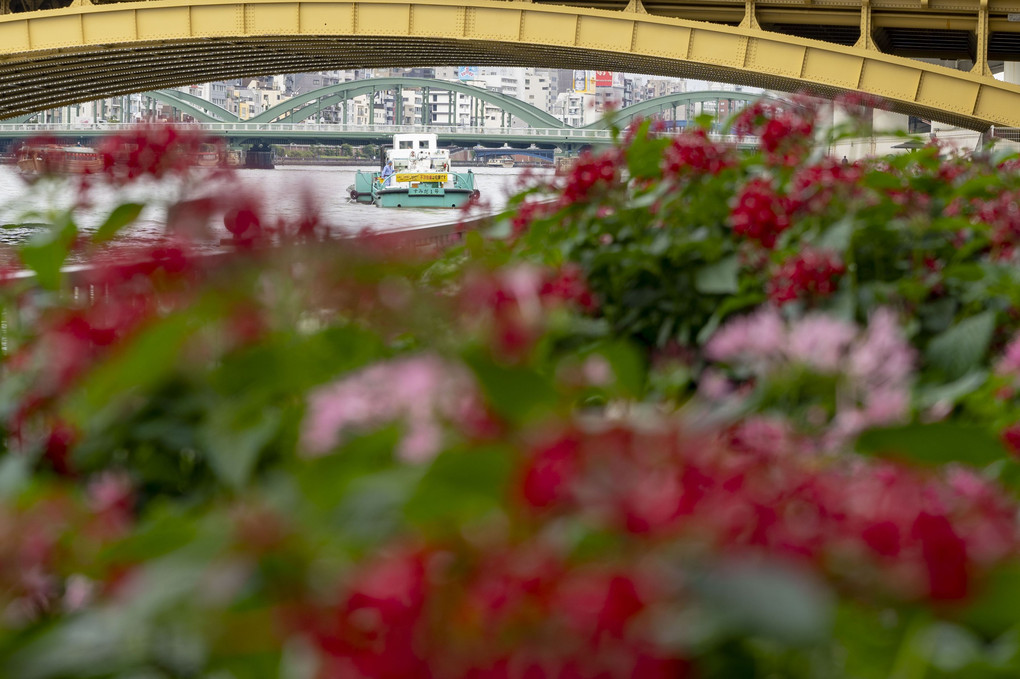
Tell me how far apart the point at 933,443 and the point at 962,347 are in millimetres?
1134

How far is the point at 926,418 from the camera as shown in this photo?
1272 millimetres

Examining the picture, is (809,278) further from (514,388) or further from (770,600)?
(770,600)

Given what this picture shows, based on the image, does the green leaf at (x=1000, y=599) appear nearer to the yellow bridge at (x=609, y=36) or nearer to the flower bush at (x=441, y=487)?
the flower bush at (x=441, y=487)

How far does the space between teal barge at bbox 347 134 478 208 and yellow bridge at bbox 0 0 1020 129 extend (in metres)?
8.26

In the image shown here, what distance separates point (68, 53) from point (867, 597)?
2621cm

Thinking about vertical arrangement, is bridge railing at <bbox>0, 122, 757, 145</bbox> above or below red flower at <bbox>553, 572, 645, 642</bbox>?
below

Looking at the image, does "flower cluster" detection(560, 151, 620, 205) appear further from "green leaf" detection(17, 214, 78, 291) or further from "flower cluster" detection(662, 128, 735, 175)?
"green leaf" detection(17, 214, 78, 291)

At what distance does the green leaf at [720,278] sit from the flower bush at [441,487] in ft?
2.13

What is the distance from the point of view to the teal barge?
114 feet

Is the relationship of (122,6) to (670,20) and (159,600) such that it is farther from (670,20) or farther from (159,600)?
(159,600)

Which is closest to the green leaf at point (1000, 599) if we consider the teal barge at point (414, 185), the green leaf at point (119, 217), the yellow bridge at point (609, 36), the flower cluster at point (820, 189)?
the green leaf at point (119, 217)

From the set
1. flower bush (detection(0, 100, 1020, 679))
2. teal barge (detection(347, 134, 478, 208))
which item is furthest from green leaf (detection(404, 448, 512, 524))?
teal barge (detection(347, 134, 478, 208))

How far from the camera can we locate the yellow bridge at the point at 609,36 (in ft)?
70.1

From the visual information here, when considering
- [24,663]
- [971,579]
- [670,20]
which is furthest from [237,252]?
[670,20]
